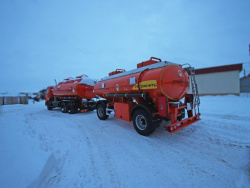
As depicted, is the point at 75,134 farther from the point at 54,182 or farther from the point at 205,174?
the point at 205,174

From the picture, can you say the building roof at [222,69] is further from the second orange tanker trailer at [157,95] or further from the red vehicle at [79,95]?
the red vehicle at [79,95]

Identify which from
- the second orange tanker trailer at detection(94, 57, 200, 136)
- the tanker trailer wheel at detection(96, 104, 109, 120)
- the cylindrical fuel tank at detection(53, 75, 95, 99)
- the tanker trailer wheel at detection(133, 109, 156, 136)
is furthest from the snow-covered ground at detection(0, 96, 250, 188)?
the cylindrical fuel tank at detection(53, 75, 95, 99)

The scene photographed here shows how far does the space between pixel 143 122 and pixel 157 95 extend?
4.03 ft

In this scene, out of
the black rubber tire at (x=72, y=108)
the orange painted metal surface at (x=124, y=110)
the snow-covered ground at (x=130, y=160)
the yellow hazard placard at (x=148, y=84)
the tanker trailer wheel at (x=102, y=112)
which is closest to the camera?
the snow-covered ground at (x=130, y=160)

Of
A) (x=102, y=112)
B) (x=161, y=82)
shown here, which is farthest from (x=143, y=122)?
(x=102, y=112)

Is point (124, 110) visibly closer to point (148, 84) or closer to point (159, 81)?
point (148, 84)

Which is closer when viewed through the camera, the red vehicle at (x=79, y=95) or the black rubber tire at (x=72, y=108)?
the red vehicle at (x=79, y=95)

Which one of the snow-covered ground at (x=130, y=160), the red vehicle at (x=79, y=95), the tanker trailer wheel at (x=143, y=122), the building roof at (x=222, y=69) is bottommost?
the snow-covered ground at (x=130, y=160)

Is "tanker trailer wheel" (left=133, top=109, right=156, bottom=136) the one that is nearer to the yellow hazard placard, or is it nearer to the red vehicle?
the yellow hazard placard

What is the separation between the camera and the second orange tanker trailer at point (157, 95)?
3.77 meters

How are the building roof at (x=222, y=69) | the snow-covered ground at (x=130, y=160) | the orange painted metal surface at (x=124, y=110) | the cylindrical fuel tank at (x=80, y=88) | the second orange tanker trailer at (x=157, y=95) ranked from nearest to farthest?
the snow-covered ground at (x=130, y=160)
the second orange tanker trailer at (x=157, y=95)
the orange painted metal surface at (x=124, y=110)
the cylindrical fuel tank at (x=80, y=88)
the building roof at (x=222, y=69)

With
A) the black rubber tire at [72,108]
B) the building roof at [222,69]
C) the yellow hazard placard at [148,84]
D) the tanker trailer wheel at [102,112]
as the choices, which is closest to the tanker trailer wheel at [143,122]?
the yellow hazard placard at [148,84]

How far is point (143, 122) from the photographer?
4.42 m

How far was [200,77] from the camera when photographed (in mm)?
17391
